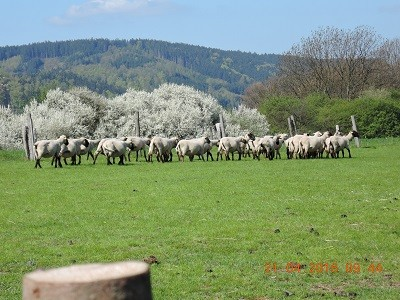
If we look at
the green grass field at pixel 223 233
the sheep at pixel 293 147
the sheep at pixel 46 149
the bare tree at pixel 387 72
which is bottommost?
the green grass field at pixel 223 233

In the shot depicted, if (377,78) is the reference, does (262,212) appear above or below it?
below

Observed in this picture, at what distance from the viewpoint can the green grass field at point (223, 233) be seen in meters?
9.10

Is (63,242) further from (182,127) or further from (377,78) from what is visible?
(377,78)

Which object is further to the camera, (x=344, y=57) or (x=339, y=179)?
(x=344, y=57)

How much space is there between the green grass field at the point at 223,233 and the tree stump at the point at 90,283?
542cm

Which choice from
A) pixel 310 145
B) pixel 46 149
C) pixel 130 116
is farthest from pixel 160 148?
pixel 130 116

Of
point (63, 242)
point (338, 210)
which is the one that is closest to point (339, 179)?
point (338, 210)

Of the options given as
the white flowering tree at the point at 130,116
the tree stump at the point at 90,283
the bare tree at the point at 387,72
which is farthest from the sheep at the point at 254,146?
the bare tree at the point at 387,72

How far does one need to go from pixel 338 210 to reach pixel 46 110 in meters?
54.0

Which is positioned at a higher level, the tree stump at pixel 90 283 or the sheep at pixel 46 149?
the sheep at pixel 46 149

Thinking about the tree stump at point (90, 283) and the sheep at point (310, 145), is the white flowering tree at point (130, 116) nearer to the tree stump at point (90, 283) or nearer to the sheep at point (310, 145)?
the sheep at point (310, 145)

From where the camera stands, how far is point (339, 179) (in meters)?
23.1

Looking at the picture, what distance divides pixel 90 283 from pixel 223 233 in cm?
984
